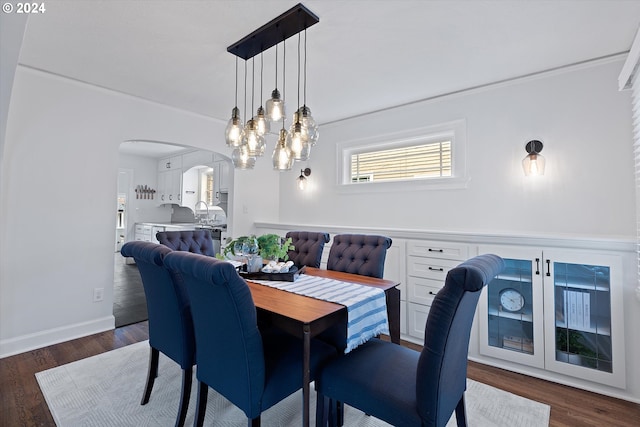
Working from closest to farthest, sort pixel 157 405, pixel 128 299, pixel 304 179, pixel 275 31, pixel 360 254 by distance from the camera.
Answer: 1. pixel 157 405
2. pixel 275 31
3. pixel 360 254
4. pixel 128 299
5. pixel 304 179

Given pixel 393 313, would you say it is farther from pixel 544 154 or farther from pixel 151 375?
pixel 544 154

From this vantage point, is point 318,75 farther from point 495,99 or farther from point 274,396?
point 274,396

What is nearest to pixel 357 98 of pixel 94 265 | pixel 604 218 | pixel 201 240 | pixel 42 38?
pixel 201 240

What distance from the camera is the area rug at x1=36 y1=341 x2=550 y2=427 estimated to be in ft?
6.02

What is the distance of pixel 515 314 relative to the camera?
2500 mm

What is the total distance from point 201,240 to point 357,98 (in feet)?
7.33

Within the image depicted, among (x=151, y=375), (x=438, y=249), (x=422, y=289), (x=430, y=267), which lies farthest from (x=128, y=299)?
(x=438, y=249)

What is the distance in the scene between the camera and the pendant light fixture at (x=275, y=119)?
2.01 metres

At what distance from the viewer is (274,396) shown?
139 centimetres

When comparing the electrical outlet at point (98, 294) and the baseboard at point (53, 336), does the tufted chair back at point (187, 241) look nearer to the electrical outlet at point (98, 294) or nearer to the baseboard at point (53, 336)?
the electrical outlet at point (98, 294)

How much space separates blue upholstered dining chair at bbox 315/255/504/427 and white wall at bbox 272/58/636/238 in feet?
6.16

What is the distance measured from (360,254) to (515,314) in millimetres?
1359

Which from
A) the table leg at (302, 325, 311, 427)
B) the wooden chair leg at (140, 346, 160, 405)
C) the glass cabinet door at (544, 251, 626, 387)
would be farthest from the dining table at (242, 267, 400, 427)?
the glass cabinet door at (544, 251, 626, 387)

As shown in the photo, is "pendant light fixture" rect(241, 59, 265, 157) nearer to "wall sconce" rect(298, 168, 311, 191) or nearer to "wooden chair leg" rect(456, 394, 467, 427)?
"wooden chair leg" rect(456, 394, 467, 427)
